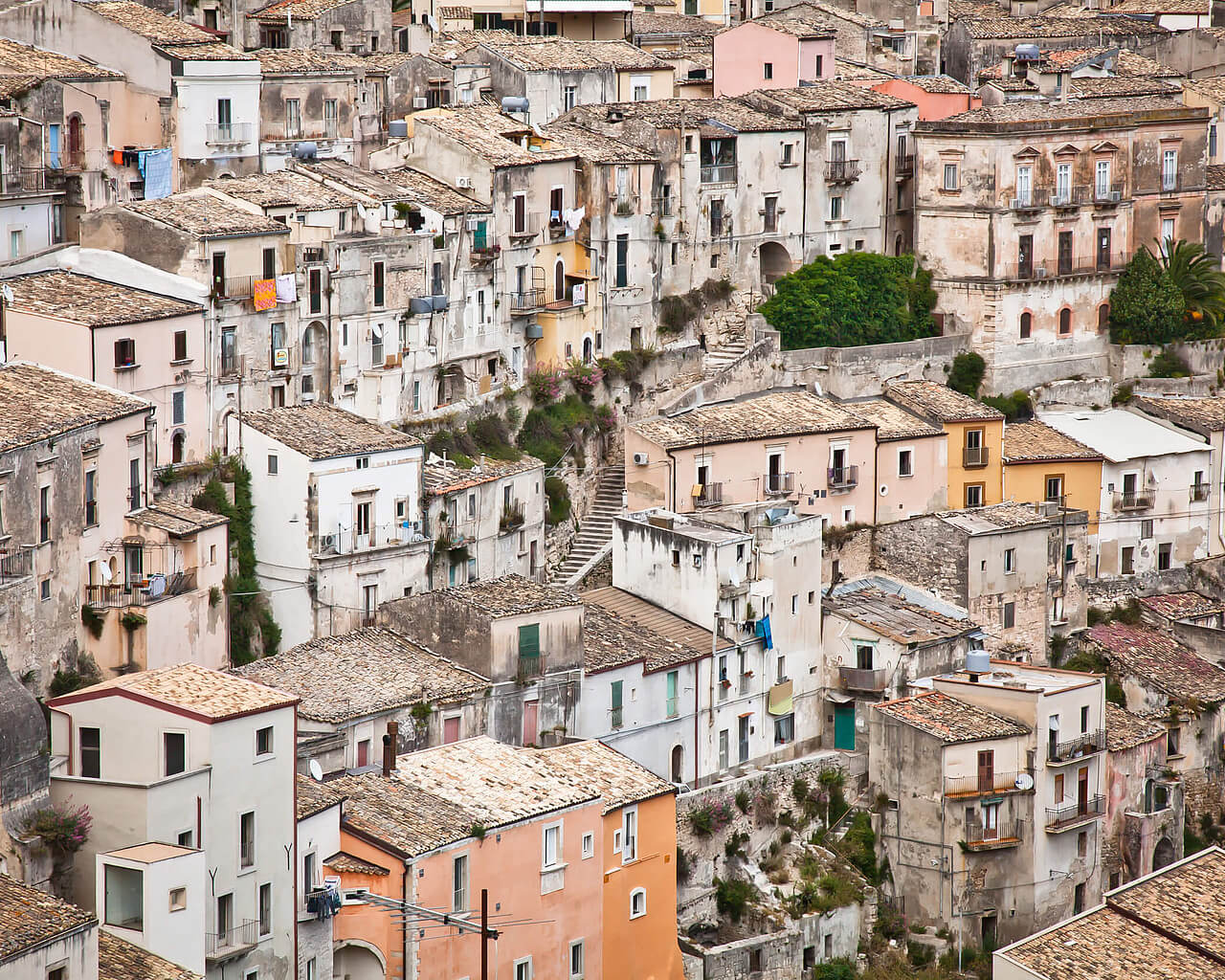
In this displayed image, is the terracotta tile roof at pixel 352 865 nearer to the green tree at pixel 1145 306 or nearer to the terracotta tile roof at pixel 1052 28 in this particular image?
the green tree at pixel 1145 306

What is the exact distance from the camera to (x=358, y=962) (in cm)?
5994

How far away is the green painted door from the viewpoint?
76875 millimetres

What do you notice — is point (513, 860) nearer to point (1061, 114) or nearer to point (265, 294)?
point (265, 294)

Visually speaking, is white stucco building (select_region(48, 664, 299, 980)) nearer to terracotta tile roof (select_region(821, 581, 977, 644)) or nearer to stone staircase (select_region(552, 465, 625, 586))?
stone staircase (select_region(552, 465, 625, 586))

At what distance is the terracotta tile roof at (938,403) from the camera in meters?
84.3

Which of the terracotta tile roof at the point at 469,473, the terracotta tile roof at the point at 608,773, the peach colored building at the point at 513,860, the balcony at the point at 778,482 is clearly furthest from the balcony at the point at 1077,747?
the terracotta tile roof at the point at 469,473

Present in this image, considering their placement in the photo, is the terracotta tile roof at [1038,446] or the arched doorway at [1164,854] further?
the terracotta tile roof at [1038,446]

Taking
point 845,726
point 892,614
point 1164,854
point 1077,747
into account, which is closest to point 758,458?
point 892,614

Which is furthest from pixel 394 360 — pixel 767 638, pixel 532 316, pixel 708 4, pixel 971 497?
pixel 708 4

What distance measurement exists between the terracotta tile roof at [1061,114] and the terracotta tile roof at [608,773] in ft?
100

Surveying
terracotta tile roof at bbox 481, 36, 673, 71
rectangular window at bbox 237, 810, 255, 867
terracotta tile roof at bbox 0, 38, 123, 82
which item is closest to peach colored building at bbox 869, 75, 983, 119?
terracotta tile roof at bbox 481, 36, 673, 71

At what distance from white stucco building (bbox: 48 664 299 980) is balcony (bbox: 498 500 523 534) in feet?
62.7

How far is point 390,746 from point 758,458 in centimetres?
1905

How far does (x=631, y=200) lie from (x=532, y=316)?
17.3ft
